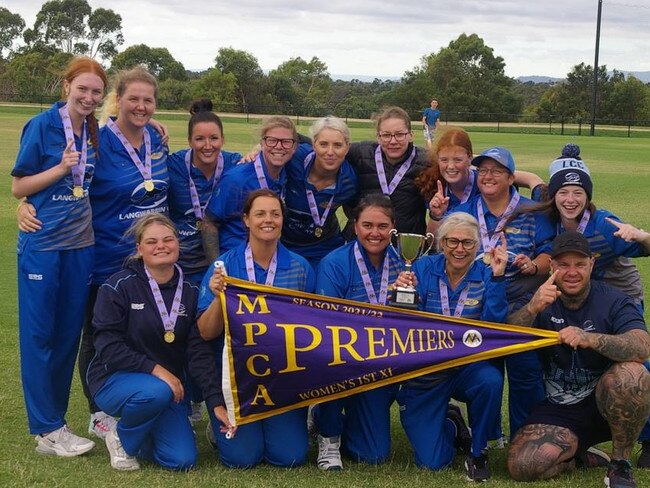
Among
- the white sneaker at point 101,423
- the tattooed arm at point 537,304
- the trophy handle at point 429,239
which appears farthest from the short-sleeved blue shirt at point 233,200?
the tattooed arm at point 537,304

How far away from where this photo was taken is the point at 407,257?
501 centimetres

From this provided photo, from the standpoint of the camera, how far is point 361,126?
156ft

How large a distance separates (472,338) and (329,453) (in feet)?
3.50

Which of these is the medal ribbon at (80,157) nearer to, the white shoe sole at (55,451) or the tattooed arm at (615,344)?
the white shoe sole at (55,451)

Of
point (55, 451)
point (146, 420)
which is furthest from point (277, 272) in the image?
point (55, 451)

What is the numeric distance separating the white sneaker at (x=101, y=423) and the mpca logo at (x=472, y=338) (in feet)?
7.22

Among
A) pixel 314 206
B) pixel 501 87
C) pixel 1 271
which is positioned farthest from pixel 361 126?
pixel 314 206

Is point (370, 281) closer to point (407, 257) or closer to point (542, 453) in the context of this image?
point (407, 257)

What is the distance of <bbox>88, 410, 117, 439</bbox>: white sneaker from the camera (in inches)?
204

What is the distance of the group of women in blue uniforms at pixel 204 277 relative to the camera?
4773 mm

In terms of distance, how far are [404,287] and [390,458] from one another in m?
1.06

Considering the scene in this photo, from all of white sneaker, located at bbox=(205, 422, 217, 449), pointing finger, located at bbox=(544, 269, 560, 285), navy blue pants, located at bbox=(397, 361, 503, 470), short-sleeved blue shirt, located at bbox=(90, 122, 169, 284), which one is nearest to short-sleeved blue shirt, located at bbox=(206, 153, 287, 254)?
short-sleeved blue shirt, located at bbox=(90, 122, 169, 284)

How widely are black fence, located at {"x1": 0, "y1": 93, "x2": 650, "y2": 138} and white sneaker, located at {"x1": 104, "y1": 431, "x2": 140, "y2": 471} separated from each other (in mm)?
48599

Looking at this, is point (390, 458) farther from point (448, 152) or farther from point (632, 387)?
point (448, 152)
